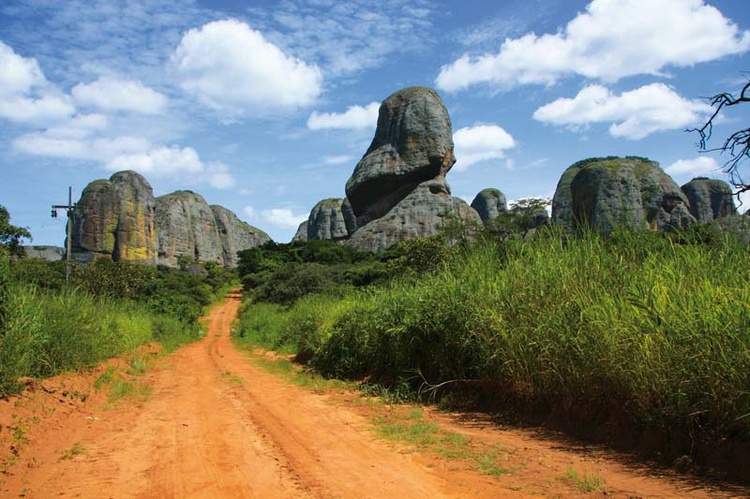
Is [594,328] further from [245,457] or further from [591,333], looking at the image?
[245,457]

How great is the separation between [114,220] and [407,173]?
1225 inches

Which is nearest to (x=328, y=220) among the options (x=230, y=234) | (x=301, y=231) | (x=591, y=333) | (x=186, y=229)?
(x=230, y=234)

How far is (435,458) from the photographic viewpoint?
496cm

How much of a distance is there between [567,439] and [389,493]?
92.7 inches

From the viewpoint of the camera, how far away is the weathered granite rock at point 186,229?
222 feet

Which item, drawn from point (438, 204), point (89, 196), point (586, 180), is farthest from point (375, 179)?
point (89, 196)

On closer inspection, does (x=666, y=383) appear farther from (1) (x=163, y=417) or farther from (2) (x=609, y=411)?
(1) (x=163, y=417)

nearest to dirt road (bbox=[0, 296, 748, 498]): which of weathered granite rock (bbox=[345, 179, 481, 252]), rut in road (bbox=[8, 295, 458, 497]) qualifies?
rut in road (bbox=[8, 295, 458, 497])

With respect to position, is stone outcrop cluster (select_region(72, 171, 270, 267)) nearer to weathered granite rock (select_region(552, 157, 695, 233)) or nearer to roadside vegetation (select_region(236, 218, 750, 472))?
weathered granite rock (select_region(552, 157, 695, 233))

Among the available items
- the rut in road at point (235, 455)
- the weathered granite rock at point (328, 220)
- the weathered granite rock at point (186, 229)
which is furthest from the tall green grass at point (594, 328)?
the weathered granite rock at point (328, 220)

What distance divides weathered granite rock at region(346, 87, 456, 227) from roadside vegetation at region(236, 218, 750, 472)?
38.1 metres

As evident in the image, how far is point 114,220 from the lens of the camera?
55000 millimetres

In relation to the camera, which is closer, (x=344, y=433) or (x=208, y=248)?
(x=344, y=433)

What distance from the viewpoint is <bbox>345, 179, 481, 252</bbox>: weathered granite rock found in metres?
45.1
